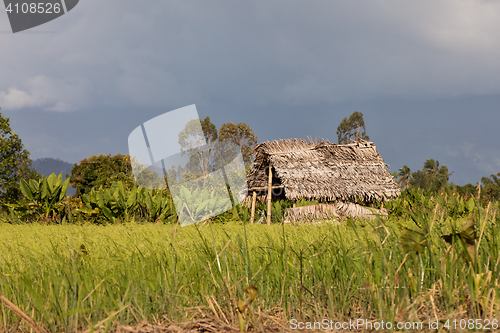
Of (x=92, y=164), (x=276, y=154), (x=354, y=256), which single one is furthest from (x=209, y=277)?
(x=92, y=164)

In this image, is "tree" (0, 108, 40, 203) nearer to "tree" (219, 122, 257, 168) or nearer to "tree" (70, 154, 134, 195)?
"tree" (70, 154, 134, 195)

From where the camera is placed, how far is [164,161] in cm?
557

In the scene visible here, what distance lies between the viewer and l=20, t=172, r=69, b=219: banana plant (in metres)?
11.9

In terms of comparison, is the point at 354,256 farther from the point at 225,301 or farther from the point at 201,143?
the point at 201,143

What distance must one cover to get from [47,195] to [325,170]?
1084 centimetres

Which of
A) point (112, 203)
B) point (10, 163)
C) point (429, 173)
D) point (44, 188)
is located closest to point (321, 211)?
point (112, 203)

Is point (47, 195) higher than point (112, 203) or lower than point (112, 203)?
higher

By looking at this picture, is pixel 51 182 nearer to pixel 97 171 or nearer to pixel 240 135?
pixel 97 171

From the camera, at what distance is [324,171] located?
41.5 ft

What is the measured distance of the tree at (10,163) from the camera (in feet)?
54.3

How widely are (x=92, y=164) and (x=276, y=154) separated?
17798mm

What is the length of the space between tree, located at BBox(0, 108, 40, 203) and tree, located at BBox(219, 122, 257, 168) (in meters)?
23.3

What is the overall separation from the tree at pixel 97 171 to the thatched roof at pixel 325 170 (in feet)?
42.2

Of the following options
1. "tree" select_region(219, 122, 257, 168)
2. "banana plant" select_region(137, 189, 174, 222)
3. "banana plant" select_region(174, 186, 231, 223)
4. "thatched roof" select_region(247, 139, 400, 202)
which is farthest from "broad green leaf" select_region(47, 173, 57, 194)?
"tree" select_region(219, 122, 257, 168)
